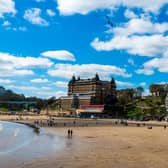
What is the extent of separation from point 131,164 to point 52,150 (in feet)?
43.2

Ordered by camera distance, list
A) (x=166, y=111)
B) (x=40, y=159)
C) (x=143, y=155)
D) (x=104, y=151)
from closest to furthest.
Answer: (x=40, y=159), (x=143, y=155), (x=104, y=151), (x=166, y=111)

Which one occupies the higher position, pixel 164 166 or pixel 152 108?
pixel 152 108

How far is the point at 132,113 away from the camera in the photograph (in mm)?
174125

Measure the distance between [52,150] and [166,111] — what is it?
115965 millimetres

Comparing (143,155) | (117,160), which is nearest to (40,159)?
(117,160)

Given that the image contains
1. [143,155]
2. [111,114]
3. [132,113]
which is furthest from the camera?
[111,114]

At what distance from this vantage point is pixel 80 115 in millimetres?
198750

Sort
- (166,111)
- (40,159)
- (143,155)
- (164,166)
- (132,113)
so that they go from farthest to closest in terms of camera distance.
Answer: (132,113) → (166,111) → (143,155) → (40,159) → (164,166)

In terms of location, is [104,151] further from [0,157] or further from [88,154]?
[0,157]

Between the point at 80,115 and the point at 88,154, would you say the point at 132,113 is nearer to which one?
the point at 80,115

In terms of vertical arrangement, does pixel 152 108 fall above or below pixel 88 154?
above

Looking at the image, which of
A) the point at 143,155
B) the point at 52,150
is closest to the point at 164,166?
the point at 143,155

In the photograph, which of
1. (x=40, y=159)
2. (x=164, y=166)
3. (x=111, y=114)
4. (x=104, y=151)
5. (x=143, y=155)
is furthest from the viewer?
(x=111, y=114)

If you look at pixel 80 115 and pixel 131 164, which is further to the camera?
pixel 80 115
